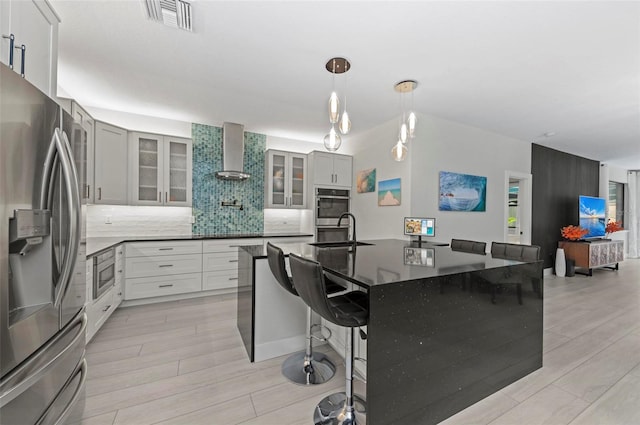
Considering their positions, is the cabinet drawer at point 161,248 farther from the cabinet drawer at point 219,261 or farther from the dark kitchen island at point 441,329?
the dark kitchen island at point 441,329

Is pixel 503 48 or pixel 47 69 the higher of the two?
pixel 503 48

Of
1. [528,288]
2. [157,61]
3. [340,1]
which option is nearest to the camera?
[340,1]

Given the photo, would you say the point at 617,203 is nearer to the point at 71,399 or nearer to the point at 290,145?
the point at 290,145

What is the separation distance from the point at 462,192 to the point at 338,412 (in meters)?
3.61

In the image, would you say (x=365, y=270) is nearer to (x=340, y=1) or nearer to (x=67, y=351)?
(x=67, y=351)

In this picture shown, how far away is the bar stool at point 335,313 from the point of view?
1190mm

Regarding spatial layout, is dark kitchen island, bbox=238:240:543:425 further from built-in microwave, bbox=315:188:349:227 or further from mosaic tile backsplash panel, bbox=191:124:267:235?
mosaic tile backsplash panel, bbox=191:124:267:235

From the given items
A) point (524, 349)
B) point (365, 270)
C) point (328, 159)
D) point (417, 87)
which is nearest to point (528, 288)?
point (524, 349)

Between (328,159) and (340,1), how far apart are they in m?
2.94

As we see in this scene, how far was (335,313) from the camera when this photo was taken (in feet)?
4.04

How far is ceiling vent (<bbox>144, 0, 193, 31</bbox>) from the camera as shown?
1.70 m

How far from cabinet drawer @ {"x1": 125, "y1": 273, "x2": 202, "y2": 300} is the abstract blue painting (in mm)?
3702

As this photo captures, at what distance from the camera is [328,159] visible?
4.59 metres

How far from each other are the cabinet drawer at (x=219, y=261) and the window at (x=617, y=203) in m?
10.2
